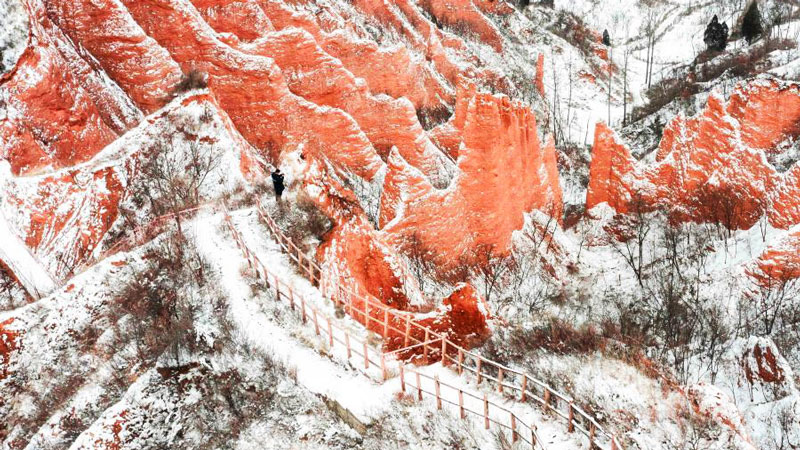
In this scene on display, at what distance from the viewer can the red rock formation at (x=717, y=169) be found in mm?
26547

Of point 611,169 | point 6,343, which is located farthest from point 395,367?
point 611,169

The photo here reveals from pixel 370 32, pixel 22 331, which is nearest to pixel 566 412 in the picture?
pixel 22 331

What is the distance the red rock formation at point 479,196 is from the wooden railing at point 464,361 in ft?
25.7

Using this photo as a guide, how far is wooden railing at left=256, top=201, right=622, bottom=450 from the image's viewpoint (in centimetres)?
954

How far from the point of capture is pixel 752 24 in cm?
5838

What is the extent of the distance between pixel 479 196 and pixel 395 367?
14111 millimetres

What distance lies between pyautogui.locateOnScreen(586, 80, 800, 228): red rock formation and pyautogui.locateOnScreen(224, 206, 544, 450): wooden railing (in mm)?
21506

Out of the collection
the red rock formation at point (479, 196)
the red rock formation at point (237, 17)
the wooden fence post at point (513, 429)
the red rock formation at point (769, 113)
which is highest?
the red rock formation at point (237, 17)

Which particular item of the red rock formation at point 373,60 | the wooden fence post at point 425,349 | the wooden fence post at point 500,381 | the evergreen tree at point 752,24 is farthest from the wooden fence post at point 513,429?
the evergreen tree at point 752,24

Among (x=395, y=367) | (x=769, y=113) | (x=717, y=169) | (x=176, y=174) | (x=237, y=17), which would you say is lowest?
(x=395, y=367)

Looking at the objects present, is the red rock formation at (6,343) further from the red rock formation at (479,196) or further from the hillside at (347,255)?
the red rock formation at (479,196)

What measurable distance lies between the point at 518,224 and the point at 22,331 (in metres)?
21.6

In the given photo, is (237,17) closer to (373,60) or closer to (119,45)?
(119,45)

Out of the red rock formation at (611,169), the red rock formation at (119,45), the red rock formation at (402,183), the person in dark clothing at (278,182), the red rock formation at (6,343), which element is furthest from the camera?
the red rock formation at (611,169)
